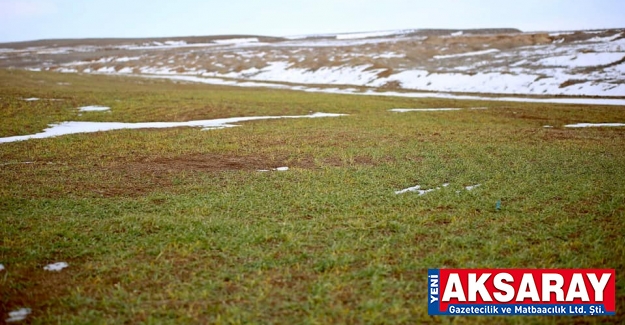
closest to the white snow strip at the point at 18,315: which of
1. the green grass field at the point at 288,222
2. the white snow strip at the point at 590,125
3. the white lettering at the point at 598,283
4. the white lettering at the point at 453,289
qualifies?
the green grass field at the point at 288,222

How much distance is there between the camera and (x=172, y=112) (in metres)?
30.3

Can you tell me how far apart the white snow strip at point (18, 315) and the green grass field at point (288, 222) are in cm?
10

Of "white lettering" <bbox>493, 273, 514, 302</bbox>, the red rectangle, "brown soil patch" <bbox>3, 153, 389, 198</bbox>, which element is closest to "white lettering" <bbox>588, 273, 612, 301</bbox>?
the red rectangle

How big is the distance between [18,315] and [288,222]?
488cm

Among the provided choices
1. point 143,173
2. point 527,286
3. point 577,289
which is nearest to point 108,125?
point 143,173

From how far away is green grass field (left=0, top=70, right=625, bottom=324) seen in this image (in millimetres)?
6801

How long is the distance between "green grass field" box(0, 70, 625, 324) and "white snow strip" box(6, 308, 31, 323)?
10 centimetres

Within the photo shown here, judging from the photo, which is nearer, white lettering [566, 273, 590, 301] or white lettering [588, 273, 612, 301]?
white lettering [588, 273, 612, 301]

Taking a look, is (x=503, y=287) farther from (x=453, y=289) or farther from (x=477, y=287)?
(x=453, y=289)

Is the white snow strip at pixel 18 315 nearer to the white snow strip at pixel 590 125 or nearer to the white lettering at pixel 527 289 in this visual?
the white lettering at pixel 527 289

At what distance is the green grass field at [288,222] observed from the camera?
6.80 m

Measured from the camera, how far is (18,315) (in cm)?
642

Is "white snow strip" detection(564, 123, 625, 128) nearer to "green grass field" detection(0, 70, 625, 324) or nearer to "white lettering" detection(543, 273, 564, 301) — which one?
"green grass field" detection(0, 70, 625, 324)

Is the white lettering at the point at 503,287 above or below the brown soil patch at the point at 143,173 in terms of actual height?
below
